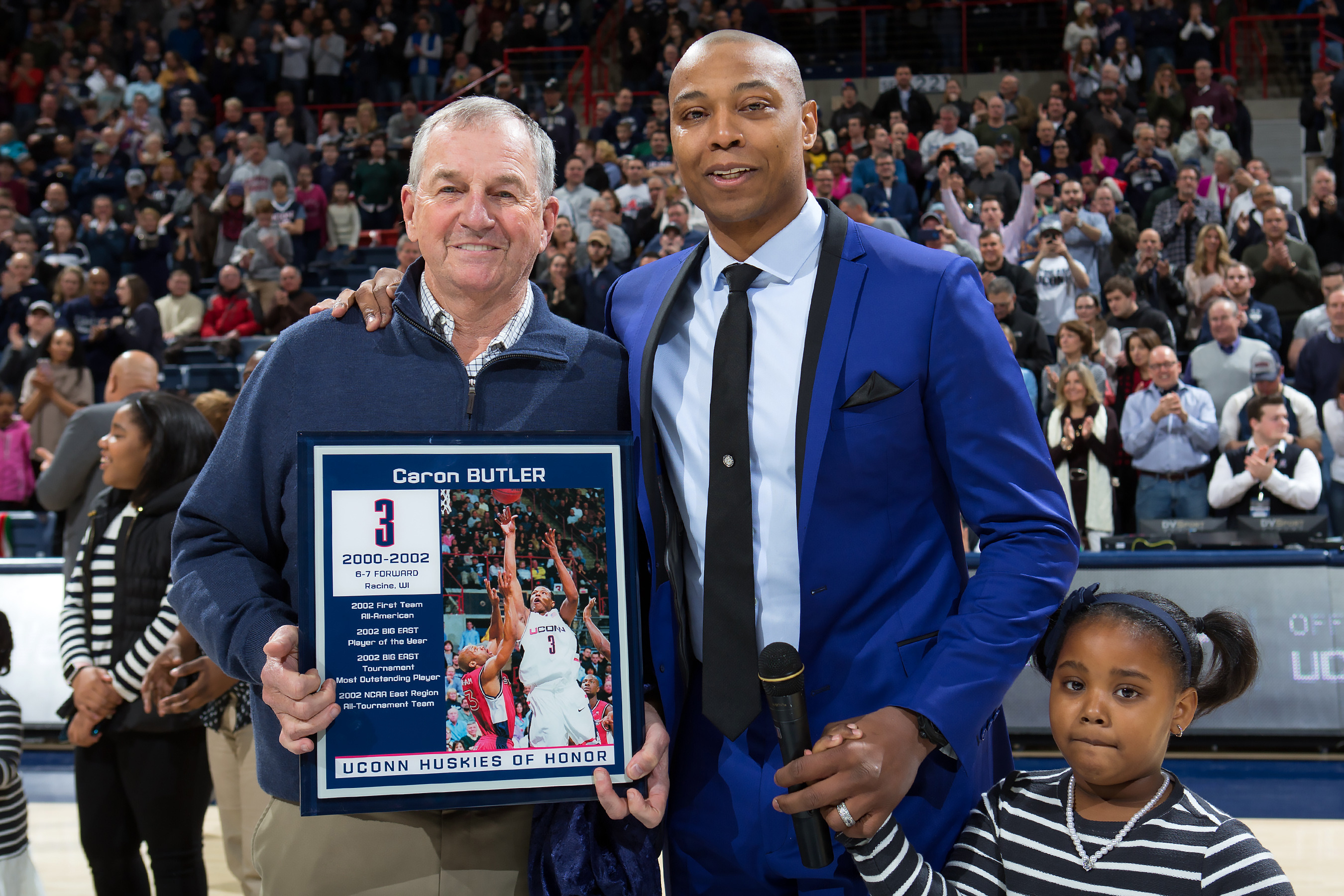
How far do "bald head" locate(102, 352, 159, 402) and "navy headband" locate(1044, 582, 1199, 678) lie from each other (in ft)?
14.6

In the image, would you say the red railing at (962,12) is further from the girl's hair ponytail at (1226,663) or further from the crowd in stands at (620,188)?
the girl's hair ponytail at (1226,663)

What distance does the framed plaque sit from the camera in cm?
175

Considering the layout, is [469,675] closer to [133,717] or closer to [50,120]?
[133,717]

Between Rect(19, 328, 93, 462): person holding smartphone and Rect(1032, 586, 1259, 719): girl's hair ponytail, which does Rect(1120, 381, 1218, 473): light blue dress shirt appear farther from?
Rect(19, 328, 93, 462): person holding smartphone

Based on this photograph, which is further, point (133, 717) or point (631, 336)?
point (133, 717)

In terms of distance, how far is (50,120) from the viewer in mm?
15617

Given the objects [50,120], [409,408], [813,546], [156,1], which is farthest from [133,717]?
[156,1]

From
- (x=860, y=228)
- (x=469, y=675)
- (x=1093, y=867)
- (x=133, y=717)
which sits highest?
(x=860, y=228)

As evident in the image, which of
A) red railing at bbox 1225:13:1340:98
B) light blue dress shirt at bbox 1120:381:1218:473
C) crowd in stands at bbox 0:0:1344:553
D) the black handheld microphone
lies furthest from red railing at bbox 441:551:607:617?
red railing at bbox 1225:13:1340:98

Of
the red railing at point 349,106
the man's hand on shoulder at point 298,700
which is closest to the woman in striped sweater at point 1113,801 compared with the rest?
the man's hand on shoulder at point 298,700

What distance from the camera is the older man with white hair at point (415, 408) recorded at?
1.92m

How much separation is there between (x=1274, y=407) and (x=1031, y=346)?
1685 millimetres

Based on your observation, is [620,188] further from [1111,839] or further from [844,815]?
[844,815]

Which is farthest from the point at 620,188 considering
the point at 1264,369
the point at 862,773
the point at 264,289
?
the point at 862,773
